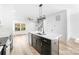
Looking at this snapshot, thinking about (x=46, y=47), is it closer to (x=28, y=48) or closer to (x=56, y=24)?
(x=28, y=48)

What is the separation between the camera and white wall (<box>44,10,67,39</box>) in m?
1.94

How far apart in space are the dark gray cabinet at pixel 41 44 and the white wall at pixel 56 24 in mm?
187

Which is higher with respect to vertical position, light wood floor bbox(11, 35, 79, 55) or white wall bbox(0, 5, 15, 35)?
white wall bbox(0, 5, 15, 35)

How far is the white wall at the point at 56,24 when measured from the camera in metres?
1.94

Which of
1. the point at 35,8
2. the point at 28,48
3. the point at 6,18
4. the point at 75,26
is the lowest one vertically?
the point at 28,48

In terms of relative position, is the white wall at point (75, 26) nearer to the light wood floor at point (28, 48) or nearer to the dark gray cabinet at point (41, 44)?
the light wood floor at point (28, 48)

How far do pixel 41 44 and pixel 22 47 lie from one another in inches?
12.9

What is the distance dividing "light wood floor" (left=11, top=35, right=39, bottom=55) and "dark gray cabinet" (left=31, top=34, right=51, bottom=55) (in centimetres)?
8

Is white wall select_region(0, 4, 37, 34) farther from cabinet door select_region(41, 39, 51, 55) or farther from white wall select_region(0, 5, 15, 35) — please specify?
cabinet door select_region(41, 39, 51, 55)

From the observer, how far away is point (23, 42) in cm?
197

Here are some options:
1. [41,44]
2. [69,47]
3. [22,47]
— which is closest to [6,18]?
[22,47]

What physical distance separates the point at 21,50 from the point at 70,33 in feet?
2.88

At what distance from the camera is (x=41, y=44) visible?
2000 mm

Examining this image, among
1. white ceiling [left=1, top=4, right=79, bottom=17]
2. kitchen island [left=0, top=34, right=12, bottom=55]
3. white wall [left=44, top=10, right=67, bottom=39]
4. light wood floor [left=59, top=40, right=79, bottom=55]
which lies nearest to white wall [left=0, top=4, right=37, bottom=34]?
white ceiling [left=1, top=4, right=79, bottom=17]
